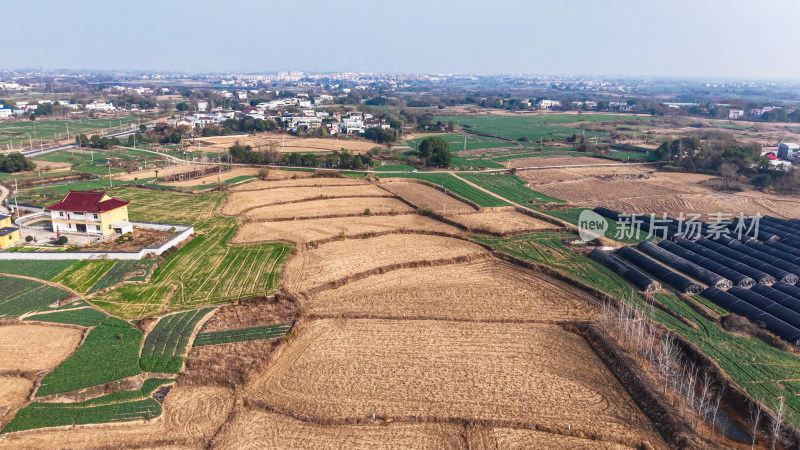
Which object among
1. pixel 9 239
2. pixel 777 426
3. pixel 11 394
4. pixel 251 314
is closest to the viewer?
pixel 777 426

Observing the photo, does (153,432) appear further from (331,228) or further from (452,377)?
(331,228)

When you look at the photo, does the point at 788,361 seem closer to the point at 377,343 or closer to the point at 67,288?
the point at 377,343

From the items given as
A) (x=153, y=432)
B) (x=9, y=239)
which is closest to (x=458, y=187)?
(x=9, y=239)

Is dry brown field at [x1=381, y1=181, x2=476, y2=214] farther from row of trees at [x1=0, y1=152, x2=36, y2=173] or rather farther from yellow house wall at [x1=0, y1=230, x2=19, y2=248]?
row of trees at [x1=0, y1=152, x2=36, y2=173]

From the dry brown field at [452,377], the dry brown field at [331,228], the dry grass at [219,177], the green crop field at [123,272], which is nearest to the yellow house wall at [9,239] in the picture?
the green crop field at [123,272]

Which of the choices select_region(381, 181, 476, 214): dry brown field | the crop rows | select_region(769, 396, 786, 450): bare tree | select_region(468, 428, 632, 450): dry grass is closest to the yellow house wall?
the crop rows

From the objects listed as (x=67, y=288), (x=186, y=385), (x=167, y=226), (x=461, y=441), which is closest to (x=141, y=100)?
(x=167, y=226)
